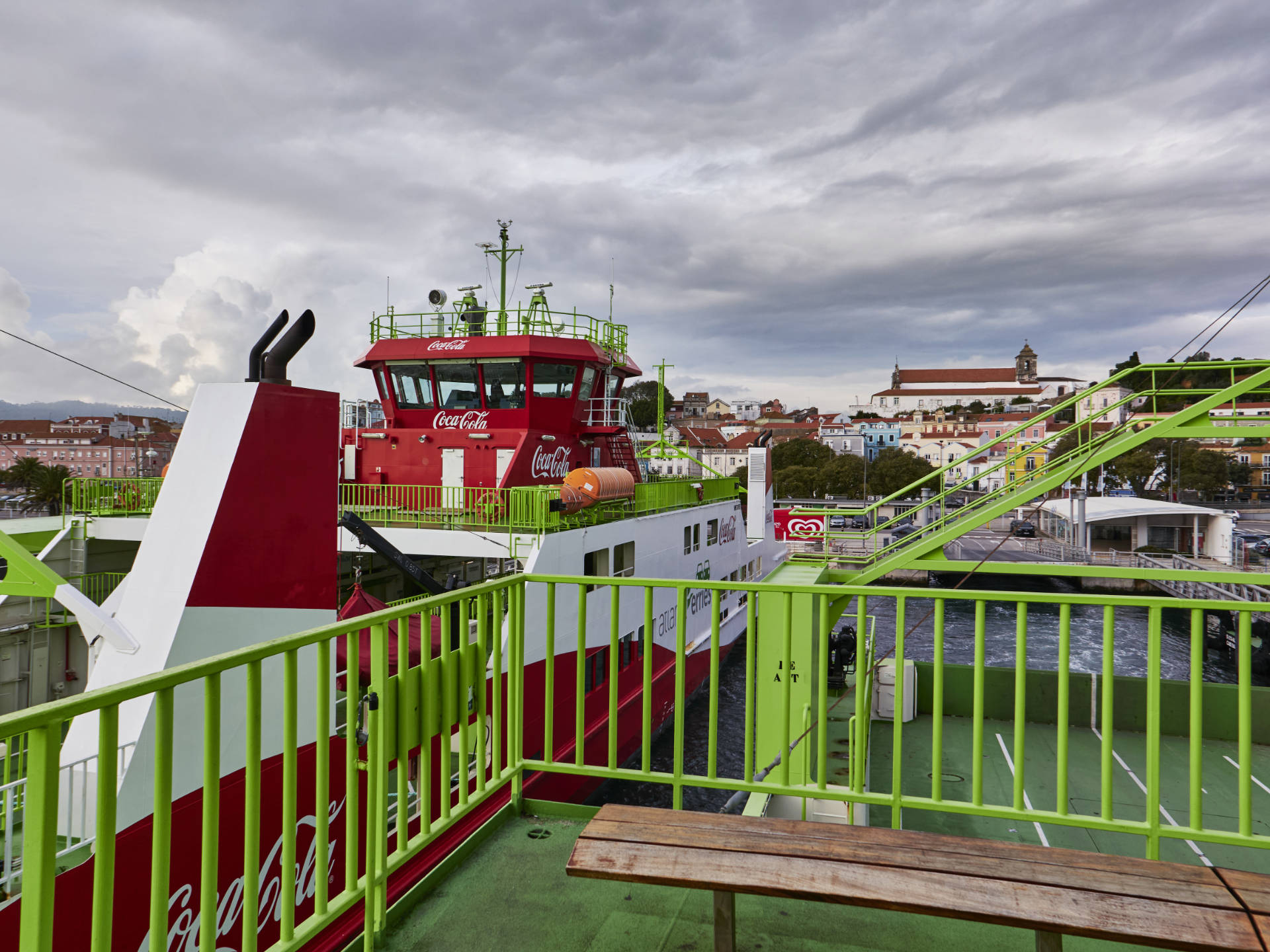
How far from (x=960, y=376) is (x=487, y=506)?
17711 cm

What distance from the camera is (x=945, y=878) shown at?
2.36 meters

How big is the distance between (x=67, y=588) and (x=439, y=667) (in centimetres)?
464

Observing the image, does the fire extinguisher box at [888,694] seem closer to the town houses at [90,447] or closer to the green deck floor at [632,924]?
the green deck floor at [632,924]

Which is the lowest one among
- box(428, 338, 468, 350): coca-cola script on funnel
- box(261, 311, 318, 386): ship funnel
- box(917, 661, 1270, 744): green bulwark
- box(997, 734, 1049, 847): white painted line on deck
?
box(997, 734, 1049, 847): white painted line on deck

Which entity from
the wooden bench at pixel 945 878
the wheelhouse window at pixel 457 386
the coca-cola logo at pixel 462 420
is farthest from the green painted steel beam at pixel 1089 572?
the wheelhouse window at pixel 457 386

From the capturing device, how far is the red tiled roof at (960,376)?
550 ft

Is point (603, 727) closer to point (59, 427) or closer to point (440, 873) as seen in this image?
point (440, 873)

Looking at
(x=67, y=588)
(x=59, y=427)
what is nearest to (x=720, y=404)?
(x=59, y=427)

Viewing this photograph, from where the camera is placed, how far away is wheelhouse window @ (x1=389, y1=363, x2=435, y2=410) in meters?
15.7

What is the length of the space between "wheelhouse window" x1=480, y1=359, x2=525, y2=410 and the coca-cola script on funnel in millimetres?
534

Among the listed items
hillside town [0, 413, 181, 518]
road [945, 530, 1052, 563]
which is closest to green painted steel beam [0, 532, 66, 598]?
road [945, 530, 1052, 563]

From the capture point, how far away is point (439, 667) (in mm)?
3424

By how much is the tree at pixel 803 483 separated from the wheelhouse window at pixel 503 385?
69.0 metres

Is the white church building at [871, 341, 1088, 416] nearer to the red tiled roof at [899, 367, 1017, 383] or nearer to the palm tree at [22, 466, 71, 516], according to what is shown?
the red tiled roof at [899, 367, 1017, 383]
